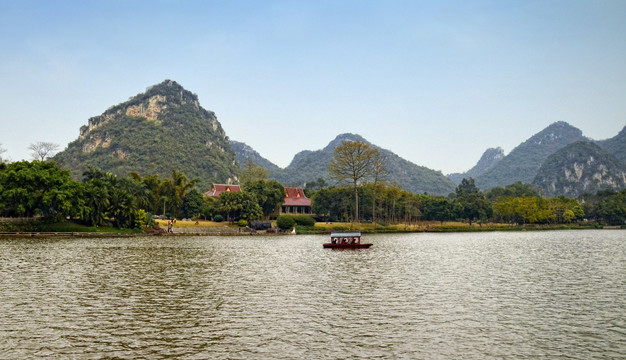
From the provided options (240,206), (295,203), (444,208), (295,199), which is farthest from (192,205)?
(444,208)

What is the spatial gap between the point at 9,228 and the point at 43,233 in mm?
5174

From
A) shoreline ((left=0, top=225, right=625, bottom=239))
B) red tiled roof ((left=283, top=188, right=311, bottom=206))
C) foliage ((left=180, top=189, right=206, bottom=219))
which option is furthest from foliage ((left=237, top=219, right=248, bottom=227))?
red tiled roof ((left=283, top=188, right=311, bottom=206))

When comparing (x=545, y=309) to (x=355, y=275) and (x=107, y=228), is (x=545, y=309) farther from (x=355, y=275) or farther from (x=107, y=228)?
(x=107, y=228)

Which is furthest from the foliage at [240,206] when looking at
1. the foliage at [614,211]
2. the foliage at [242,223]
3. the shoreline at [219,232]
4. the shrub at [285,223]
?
the foliage at [614,211]

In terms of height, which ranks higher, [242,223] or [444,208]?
[444,208]

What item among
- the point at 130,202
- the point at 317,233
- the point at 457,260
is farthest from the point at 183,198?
the point at 457,260

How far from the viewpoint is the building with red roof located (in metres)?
138

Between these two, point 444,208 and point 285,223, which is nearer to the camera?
point 285,223

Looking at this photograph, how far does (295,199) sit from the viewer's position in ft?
458

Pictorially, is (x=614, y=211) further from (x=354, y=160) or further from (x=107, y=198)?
(x=107, y=198)

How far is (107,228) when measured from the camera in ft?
275

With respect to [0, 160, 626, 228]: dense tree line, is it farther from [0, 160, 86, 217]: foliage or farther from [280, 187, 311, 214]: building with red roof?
[280, 187, 311, 214]: building with red roof

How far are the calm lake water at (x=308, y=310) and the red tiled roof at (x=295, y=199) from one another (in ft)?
315

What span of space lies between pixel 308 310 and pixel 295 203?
114861 mm
